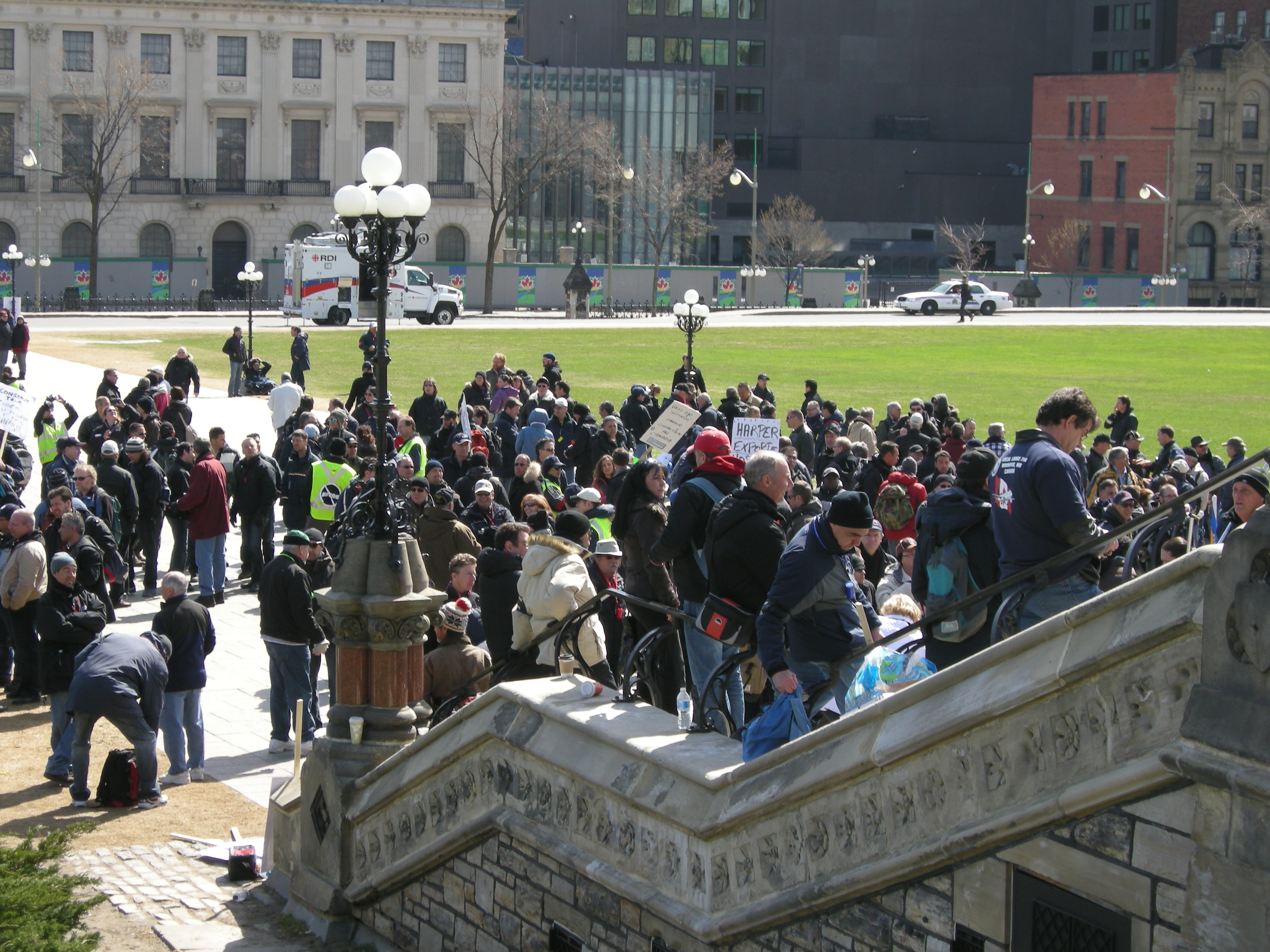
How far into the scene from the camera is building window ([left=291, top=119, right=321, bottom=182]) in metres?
80.9

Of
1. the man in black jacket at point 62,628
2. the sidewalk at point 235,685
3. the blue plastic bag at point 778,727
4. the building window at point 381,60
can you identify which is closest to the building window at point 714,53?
the building window at point 381,60

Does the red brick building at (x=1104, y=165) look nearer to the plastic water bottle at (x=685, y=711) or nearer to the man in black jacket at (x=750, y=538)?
the man in black jacket at (x=750, y=538)

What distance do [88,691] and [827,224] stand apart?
92.0 meters

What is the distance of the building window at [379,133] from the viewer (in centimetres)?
8088

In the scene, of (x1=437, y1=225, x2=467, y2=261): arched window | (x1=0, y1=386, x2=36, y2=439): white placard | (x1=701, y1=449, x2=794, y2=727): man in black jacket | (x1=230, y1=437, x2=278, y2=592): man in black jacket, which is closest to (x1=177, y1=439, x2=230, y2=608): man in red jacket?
(x1=230, y1=437, x2=278, y2=592): man in black jacket

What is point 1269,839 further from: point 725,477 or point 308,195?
point 308,195

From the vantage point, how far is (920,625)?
19.2 feet

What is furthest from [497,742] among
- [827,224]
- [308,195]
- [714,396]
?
[827,224]

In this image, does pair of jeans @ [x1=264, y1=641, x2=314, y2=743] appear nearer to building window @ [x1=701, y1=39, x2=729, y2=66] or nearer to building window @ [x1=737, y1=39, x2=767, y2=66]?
building window @ [x1=701, y1=39, x2=729, y2=66]

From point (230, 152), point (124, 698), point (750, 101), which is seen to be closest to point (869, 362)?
point (124, 698)

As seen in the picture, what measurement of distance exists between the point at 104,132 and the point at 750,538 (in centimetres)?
7603

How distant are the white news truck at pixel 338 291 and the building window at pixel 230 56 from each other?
72.3 ft

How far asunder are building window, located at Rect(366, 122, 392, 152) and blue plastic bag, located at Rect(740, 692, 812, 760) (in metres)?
77.7

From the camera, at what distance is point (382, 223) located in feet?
35.5
